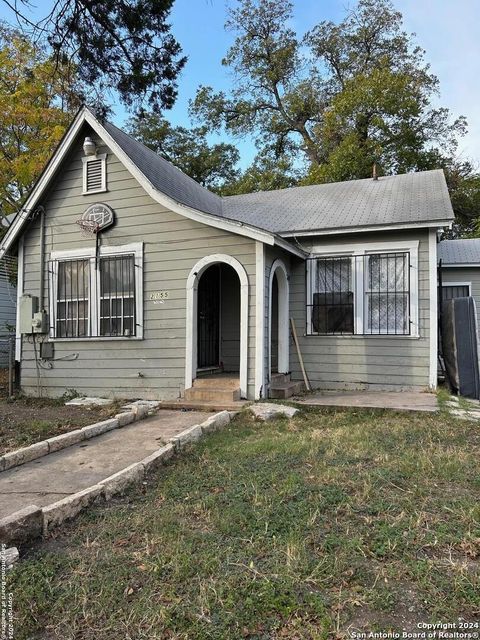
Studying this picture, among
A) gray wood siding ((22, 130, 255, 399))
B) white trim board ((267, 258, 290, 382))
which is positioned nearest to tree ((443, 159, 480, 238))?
white trim board ((267, 258, 290, 382))

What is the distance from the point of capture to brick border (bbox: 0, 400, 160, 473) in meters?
4.26

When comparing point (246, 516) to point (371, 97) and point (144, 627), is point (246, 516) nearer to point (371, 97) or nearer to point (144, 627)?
point (144, 627)

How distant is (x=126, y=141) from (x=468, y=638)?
28.9ft

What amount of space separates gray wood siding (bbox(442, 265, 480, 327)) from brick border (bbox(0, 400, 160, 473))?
823 centimetres

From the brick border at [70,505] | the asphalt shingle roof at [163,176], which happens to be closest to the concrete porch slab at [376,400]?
the brick border at [70,505]

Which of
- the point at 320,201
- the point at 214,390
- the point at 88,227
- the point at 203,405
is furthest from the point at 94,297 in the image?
the point at 320,201

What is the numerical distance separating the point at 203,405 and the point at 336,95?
64.6ft

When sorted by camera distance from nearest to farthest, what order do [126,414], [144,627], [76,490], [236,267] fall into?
1. [144,627]
2. [76,490]
3. [126,414]
4. [236,267]

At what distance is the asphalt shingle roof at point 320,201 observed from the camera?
26.7 feet

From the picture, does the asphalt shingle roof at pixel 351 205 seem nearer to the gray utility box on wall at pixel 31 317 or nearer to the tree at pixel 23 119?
the gray utility box on wall at pixel 31 317

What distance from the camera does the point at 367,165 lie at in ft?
57.3

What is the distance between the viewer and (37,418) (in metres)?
6.51

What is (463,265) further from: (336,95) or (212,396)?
(336,95)

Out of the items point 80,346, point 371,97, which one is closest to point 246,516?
point 80,346
